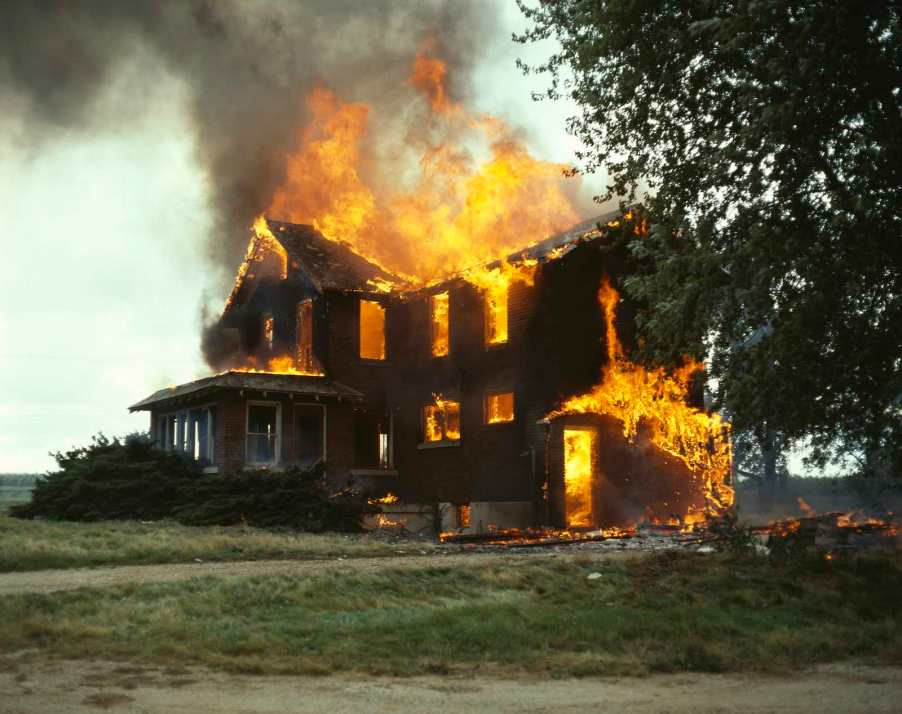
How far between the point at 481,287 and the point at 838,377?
15085mm

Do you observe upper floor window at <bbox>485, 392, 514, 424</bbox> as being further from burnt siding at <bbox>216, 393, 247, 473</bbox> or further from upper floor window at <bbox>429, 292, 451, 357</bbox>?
burnt siding at <bbox>216, 393, 247, 473</bbox>

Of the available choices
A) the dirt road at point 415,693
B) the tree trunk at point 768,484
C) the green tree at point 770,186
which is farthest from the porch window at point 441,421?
the tree trunk at point 768,484

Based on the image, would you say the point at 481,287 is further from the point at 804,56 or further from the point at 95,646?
the point at 95,646

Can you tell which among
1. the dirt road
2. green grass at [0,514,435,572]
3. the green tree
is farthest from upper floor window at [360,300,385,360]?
the dirt road

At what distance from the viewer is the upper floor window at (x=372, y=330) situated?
31.7 metres

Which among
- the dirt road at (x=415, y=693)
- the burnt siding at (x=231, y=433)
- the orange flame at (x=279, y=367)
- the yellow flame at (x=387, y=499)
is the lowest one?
the dirt road at (x=415, y=693)

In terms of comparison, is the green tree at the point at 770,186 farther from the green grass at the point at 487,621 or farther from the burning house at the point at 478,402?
the burning house at the point at 478,402

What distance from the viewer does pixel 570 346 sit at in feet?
88.4

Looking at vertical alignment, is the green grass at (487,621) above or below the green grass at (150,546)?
below

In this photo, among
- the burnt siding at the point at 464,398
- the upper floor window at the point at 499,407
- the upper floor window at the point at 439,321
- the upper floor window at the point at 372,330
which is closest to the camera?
the burnt siding at the point at 464,398

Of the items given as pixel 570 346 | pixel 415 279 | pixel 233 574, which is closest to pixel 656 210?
pixel 233 574

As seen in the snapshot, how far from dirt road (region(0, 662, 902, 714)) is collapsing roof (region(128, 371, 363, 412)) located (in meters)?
19.7

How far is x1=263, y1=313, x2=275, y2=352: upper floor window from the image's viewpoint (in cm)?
3500

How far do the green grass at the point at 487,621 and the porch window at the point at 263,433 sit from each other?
1579 centimetres
